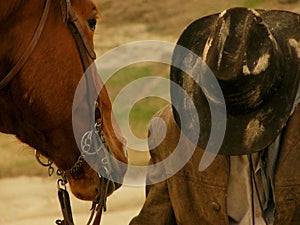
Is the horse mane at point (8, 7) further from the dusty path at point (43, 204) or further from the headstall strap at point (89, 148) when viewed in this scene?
the dusty path at point (43, 204)

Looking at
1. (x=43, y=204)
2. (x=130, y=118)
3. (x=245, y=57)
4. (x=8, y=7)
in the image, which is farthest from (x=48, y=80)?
(x=130, y=118)

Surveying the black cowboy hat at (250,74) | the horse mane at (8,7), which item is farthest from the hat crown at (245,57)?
the horse mane at (8,7)

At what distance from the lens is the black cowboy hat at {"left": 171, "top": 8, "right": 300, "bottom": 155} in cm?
403

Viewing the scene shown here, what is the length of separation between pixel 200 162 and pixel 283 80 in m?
0.56

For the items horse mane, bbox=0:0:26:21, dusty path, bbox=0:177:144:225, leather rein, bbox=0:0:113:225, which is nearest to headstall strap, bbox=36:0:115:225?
leather rein, bbox=0:0:113:225

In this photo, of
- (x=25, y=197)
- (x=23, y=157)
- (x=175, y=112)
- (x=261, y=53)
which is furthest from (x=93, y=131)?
(x=23, y=157)

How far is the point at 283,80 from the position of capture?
409cm

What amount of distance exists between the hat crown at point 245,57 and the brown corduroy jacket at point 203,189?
0.23 meters

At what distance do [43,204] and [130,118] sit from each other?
1.51 meters

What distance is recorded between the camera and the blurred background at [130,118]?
796 centimetres

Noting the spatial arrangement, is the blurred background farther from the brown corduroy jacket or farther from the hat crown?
the hat crown

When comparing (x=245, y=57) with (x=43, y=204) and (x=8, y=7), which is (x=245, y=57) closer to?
(x=8, y=7)

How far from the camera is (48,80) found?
3.99 meters

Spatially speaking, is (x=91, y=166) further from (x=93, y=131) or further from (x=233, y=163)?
(x=233, y=163)
